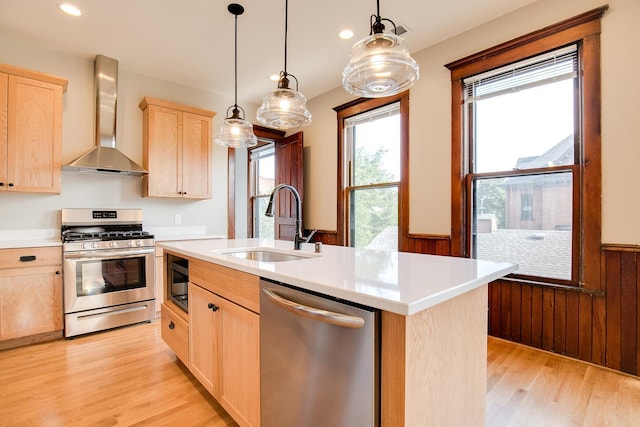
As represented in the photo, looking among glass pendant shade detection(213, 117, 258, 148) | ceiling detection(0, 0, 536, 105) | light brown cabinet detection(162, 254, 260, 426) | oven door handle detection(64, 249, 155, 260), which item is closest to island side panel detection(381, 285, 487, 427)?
light brown cabinet detection(162, 254, 260, 426)

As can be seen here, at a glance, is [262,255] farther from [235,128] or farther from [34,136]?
[34,136]

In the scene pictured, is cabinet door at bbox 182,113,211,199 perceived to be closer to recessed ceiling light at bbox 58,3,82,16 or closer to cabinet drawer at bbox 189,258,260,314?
recessed ceiling light at bbox 58,3,82,16

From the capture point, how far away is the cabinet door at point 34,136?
2.79 m

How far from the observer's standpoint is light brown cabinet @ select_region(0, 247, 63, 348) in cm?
262

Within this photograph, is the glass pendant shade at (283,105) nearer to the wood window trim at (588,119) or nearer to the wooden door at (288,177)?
the wood window trim at (588,119)

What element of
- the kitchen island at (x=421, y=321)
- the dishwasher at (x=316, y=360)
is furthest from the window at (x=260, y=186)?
the dishwasher at (x=316, y=360)

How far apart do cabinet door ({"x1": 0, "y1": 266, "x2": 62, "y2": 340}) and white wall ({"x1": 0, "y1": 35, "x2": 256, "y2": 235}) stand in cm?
69

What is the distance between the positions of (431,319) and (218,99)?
4.38 m

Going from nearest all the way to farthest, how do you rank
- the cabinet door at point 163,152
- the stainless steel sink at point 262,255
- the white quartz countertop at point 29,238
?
the stainless steel sink at point 262,255 → the white quartz countertop at point 29,238 → the cabinet door at point 163,152

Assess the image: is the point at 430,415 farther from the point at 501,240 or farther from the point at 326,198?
the point at 326,198

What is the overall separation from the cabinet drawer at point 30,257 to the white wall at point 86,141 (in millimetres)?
587

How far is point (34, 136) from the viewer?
289 cm

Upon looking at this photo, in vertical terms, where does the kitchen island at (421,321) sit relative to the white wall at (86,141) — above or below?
below

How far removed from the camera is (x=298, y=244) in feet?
6.72
